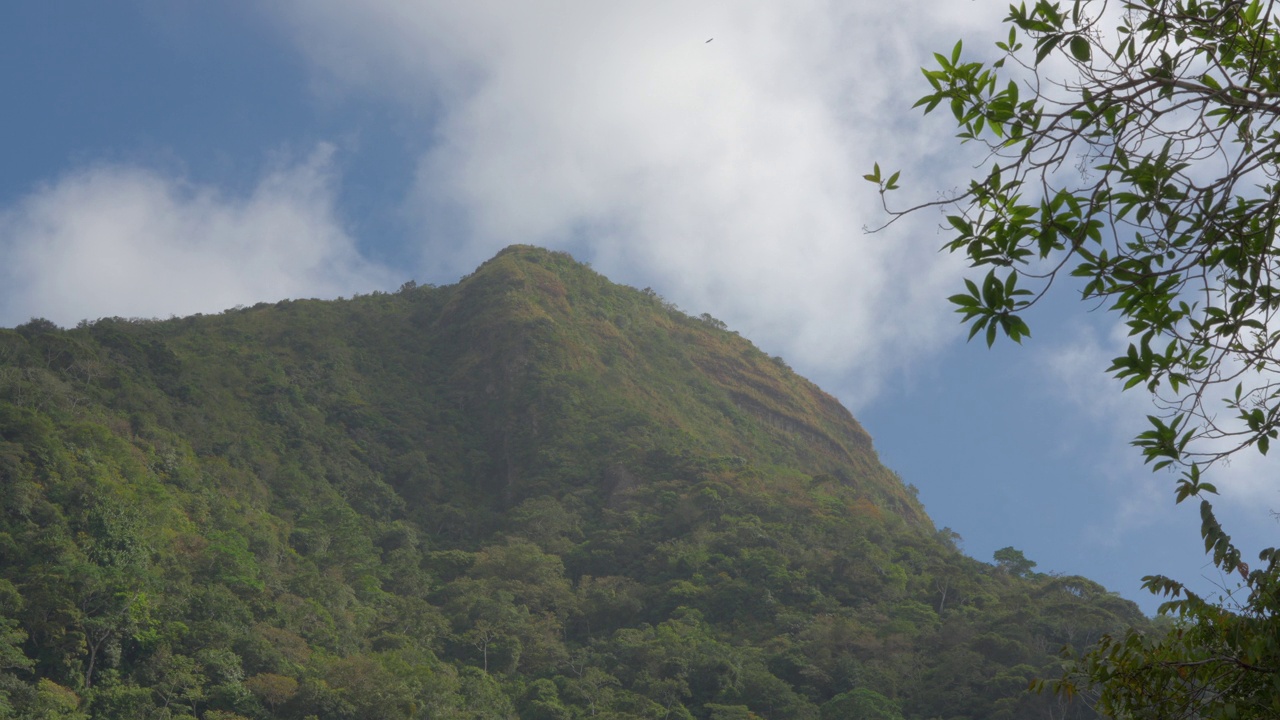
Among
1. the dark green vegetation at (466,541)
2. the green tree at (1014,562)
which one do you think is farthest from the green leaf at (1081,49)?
the green tree at (1014,562)

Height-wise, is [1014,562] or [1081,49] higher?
[1014,562]

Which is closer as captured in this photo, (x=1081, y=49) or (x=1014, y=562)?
(x=1081, y=49)

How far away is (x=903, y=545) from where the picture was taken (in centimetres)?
4362

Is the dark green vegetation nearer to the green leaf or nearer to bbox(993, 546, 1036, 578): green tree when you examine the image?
bbox(993, 546, 1036, 578): green tree

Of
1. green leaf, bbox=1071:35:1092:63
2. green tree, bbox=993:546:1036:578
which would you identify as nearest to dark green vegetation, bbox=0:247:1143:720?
green tree, bbox=993:546:1036:578

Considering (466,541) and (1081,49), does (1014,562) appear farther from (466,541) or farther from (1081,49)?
(1081,49)

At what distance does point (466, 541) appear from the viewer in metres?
46.0

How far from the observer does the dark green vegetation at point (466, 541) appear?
26.1m

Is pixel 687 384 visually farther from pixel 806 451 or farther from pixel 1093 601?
pixel 1093 601

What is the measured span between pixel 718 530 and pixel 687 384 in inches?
764

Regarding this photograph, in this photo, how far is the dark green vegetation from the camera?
85.8ft

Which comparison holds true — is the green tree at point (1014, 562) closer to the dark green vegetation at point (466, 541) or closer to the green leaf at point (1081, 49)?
the dark green vegetation at point (466, 541)

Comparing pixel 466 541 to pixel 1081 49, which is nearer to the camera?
pixel 1081 49

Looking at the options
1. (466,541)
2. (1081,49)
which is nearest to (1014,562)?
(466,541)
